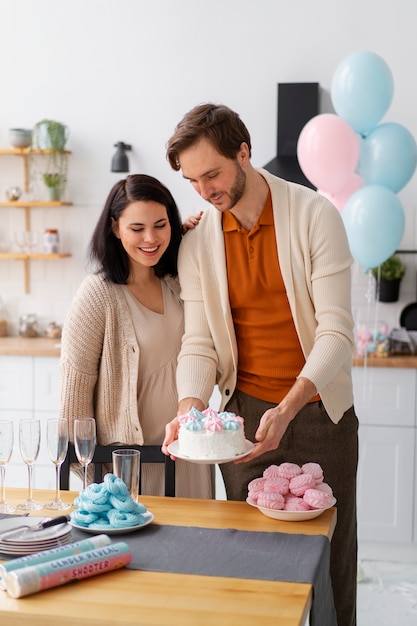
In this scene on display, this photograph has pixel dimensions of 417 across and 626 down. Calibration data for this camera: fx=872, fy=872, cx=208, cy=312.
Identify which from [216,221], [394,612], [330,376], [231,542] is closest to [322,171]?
[216,221]

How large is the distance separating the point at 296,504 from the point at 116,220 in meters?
1.01

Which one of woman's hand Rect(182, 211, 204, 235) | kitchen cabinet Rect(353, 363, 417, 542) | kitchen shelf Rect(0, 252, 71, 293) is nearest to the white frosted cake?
woman's hand Rect(182, 211, 204, 235)

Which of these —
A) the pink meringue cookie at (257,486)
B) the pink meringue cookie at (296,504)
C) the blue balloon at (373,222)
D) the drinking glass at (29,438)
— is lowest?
the pink meringue cookie at (296,504)

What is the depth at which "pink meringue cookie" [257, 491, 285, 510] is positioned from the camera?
1920 mm

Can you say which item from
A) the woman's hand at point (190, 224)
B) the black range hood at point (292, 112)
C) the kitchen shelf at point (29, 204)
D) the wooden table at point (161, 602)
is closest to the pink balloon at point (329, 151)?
the black range hood at point (292, 112)

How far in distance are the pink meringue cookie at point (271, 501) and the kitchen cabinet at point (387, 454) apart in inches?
83.3

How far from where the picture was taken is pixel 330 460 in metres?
2.50

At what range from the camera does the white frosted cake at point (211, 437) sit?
6.31 ft

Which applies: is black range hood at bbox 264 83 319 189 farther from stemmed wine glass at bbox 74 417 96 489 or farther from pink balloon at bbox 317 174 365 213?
stemmed wine glass at bbox 74 417 96 489

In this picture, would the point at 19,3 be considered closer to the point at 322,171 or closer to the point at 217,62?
the point at 217,62

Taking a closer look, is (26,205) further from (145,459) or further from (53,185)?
(145,459)

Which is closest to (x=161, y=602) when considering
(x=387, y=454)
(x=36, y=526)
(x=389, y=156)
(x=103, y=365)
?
(x=36, y=526)

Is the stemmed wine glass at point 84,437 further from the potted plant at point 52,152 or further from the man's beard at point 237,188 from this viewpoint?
the potted plant at point 52,152

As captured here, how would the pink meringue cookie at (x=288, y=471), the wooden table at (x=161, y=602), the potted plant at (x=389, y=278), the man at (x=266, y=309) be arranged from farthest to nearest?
the potted plant at (x=389, y=278), the man at (x=266, y=309), the pink meringue cookie at (x=288, y=471), the wooden table at (x=161, y=602)
